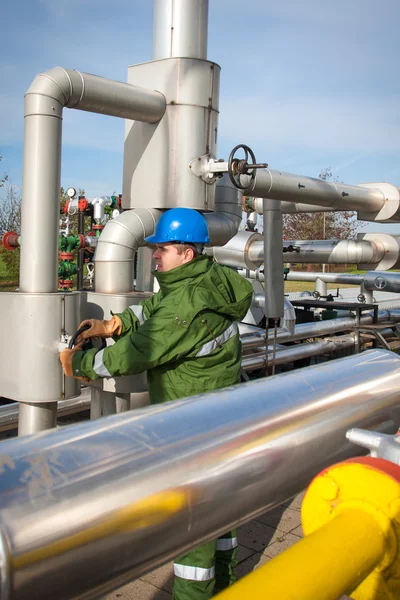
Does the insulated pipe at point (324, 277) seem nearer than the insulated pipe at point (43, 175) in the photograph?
No

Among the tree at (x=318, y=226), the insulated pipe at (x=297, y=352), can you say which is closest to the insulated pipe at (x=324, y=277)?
the insulated pipe at (x=297, y=352)

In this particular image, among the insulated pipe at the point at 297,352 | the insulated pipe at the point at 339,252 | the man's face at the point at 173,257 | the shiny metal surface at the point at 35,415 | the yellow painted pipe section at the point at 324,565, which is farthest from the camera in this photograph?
the insulated pipe at the point at 339,252

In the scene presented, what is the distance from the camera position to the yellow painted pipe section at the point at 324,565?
0.58m

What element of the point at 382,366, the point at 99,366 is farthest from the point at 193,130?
the point at 382,366

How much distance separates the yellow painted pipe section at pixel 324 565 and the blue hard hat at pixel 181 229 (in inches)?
82.8

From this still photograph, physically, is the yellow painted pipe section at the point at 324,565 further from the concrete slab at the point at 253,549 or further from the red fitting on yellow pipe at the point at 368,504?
the concrete slab at the point at 253,549

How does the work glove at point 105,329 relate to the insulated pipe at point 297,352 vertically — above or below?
above

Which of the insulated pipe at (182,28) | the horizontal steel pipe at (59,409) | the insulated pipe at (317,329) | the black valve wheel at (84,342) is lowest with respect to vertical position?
the horizontal steel pipe at (59,409)

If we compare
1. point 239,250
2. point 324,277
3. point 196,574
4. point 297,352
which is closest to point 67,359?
point 196,574

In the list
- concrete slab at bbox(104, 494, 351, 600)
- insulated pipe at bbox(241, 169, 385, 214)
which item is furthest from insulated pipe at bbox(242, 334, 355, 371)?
concrete slab at bbox(104, 494, 351, 600)

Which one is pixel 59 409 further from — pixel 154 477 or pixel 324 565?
pixel 324 565

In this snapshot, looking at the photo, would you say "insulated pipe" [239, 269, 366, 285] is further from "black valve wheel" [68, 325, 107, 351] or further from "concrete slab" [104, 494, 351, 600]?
"black valve wheel" [68, 325, 107, 351]

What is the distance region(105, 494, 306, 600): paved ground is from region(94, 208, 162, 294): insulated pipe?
153 centimetres

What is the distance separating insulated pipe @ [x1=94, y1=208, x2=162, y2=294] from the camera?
3414 mm
